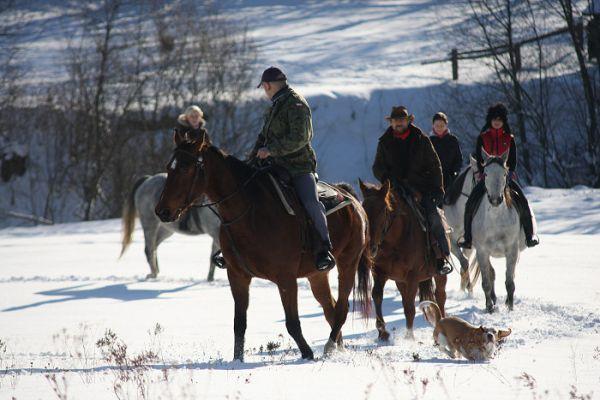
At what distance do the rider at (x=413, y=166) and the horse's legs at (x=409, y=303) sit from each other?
476 mm

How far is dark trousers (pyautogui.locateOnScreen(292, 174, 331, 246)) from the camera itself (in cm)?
Result: 860

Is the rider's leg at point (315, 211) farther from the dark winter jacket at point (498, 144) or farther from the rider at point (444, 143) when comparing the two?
the rider at point (444, 143)

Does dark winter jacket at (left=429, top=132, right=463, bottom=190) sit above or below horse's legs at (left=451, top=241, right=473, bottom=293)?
above

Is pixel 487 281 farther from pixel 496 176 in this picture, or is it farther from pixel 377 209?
pixel 377 209

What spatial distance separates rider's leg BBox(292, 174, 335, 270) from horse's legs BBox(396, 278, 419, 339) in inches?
81.5

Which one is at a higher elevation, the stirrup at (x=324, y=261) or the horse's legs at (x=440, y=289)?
the stirrup at (x=324, y=261)

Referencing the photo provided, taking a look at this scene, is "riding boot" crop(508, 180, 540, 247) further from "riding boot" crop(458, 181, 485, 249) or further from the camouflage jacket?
the camouflage jacket

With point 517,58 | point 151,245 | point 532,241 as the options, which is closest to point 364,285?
point 532,241

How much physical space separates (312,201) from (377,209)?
1.70 meters

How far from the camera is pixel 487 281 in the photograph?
12.5m

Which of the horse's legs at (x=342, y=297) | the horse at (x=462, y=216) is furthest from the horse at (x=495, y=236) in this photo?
the horse's legs at (x=342, y=297)

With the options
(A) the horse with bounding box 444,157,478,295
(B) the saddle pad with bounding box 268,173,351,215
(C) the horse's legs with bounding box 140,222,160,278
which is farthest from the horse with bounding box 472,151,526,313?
(C) the horse's legs with bounding box 140,222,160,278

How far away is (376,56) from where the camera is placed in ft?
175

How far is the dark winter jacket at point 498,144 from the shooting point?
519 inches
